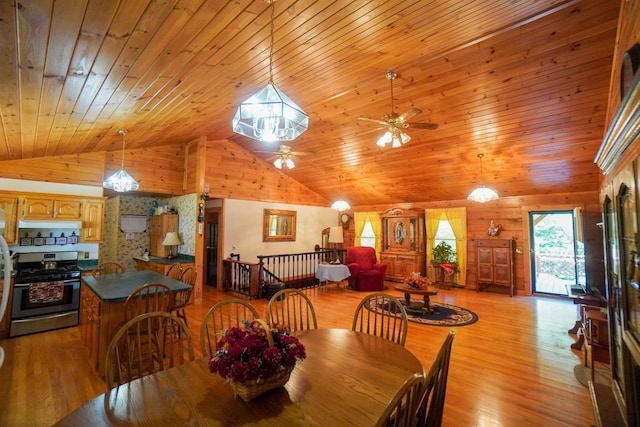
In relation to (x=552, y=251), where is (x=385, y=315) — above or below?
below

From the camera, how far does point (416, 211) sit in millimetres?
7863

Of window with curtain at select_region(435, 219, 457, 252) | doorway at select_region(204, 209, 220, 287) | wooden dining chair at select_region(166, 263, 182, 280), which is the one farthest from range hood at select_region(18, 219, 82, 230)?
window with curtain at select_region(435, 219, 457, 252)

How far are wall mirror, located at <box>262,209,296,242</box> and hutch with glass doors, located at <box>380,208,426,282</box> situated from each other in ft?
8.81

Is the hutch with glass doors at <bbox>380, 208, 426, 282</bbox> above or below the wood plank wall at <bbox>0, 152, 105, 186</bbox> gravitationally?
below

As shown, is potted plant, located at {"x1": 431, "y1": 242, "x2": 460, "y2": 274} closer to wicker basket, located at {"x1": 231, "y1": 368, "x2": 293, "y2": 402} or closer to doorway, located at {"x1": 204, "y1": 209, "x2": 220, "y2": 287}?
doorway, located at {"x1": 204, "y1": 209, "x2": 220, "y2": 287}

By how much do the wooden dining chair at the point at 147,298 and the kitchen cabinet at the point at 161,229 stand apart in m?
3.54

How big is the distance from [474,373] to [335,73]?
3730 mm

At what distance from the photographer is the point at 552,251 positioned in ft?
21.5

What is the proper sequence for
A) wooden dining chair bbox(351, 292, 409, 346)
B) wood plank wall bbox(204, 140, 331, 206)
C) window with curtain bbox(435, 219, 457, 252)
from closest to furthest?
wooden dining chair bbox(351, 292, 409, 346), wood plank wall bbox(204, 140, 331, 206), window with curtain bbox(435, 219, 457, 252)

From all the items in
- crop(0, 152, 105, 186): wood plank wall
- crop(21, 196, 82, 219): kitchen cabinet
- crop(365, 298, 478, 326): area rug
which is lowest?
crop(365, 298, 478, 326): area rug

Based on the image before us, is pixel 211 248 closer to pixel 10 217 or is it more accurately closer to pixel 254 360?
pixel 10 217

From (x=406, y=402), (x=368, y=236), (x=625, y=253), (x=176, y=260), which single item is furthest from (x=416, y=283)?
(x=176, y=260)

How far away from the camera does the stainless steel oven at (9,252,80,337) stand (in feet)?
12.5

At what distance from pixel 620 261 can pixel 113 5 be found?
3370 mm
